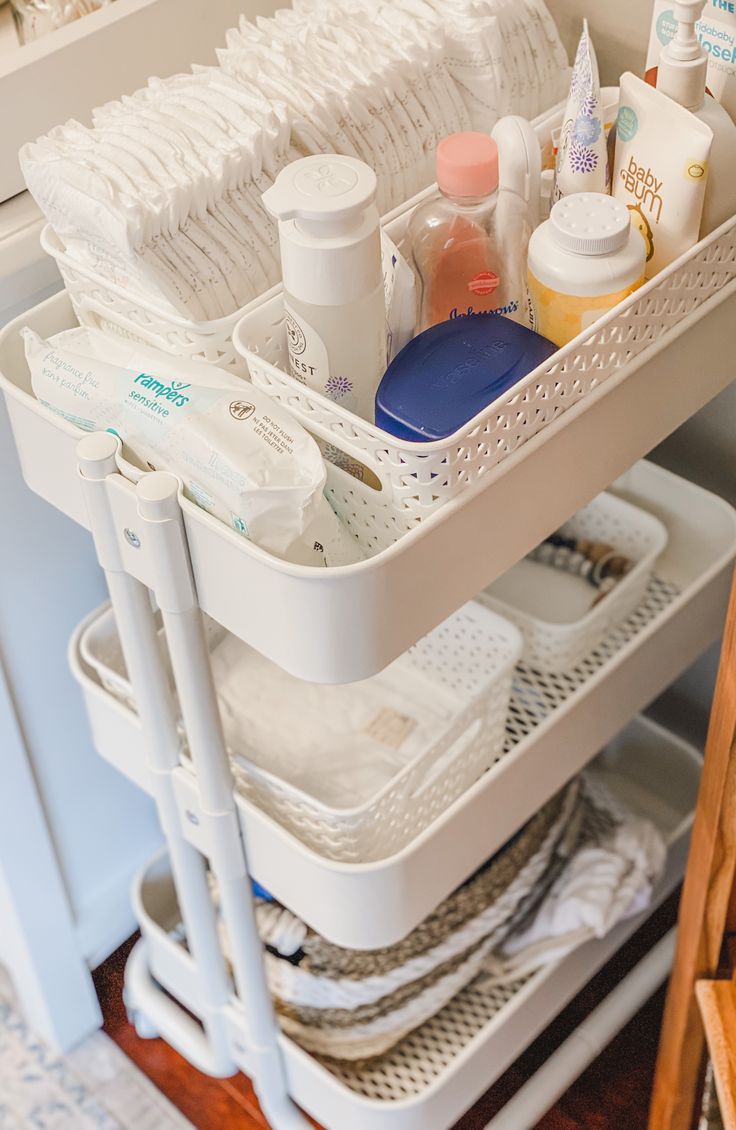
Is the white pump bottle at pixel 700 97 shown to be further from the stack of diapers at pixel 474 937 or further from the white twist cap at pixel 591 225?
the stack of diapers at pixel 474 937

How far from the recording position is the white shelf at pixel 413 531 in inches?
28.2

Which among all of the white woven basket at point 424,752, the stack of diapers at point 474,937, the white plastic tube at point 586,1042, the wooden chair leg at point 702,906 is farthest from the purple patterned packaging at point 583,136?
the white plastic tube at point 586,1042

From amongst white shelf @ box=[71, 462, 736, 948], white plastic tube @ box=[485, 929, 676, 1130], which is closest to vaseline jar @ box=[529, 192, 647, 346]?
white shelf @ box=[71, 462, 736, 948]

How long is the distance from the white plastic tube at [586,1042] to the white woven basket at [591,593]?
14.8 inches

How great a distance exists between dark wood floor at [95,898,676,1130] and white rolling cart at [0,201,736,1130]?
0.05 m

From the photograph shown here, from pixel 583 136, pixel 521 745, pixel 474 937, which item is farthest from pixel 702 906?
pixel 583 136

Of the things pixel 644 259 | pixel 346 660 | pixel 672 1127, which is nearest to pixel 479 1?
pixel 644 259

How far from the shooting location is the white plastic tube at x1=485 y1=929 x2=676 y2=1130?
125 cm

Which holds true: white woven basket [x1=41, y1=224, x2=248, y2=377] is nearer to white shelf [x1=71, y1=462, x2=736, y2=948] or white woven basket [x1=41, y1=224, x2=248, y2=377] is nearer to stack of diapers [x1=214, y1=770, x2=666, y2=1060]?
white shelf [x1=71, y1=462, x2=736, y2=948]

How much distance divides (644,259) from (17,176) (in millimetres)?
455

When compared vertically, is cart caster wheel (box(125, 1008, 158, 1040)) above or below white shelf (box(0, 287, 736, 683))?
below

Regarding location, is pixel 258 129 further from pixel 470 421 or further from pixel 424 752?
pixel 424 752

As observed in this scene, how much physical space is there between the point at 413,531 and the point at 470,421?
7 centimetres

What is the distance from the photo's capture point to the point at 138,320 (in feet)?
2.79
